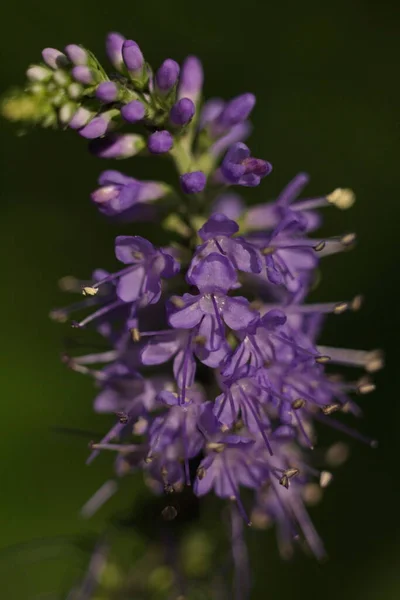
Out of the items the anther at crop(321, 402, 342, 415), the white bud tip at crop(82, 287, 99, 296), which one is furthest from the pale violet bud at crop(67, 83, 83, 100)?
the anther at crop(321, 402, 342, 415)

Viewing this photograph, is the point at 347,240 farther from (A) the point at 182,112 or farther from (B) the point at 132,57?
(B) the point at 132,57

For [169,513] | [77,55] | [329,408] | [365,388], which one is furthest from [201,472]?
[77,55]

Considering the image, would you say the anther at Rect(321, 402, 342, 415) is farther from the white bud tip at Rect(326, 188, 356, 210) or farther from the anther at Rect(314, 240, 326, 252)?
the white bud tip at Rect(326, 188, 356, 210)

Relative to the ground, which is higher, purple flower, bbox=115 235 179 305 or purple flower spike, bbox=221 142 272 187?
purple flower spike, bbox=221 142 272 187

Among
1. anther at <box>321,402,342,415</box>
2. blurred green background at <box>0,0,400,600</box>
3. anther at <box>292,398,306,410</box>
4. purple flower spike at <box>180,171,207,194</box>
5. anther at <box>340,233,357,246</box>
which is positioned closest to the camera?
purple flower spike at <box>180,171,207,194</box>

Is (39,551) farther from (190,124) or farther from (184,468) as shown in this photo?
(190,124)

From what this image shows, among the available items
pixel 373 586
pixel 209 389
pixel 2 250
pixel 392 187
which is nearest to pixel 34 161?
pixel 2 250
